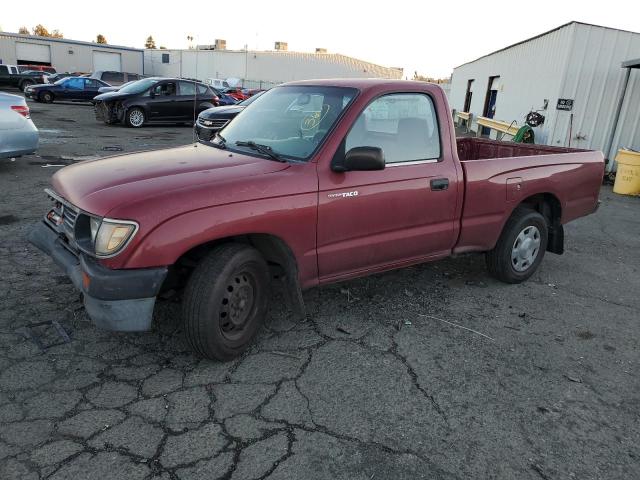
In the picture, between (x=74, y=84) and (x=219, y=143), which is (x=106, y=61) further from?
(x=219, y=143)

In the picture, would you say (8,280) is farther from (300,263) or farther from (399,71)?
(399,71)

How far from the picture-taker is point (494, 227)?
15.1 feet

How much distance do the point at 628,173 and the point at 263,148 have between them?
9966mm

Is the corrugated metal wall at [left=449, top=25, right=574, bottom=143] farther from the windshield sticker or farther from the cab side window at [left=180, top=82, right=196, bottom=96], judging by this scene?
the cab side window at [left=180, top=82, right=196, bottom=96]

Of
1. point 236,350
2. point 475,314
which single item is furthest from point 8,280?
point 475,314

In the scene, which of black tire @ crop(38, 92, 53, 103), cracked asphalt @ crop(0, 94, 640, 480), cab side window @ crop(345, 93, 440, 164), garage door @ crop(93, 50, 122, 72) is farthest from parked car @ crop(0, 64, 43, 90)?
cab side window @ crop(345, 93, 440, 164)

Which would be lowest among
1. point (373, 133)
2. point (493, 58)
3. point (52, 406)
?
point (52, 406)

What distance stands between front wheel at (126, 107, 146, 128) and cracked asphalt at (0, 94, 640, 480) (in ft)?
42.3

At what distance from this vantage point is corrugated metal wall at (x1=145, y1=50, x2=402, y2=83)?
56562mm

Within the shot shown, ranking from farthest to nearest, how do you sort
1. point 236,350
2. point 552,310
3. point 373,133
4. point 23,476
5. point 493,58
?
point 493,58
point 552,310
point 373,133
point 236,350
point 23,476

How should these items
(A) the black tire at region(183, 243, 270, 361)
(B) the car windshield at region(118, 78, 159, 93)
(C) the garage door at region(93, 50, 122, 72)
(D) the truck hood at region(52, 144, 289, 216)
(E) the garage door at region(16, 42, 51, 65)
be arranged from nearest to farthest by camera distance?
(D) the truck hood at region(52, 144, 289, 216) < (A) the black tire at region(183, 243, 270, 361) < (B) the car windshield at region(118, 78, 159, 93) < (E) the garage door at region(16, 42, 51, 65) < (C) the garage door at region(93, 50, 122, 72)

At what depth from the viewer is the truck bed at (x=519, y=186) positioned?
4.35 metres

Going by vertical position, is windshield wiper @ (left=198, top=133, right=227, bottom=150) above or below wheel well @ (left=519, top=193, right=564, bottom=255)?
above

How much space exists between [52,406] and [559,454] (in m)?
2.73
